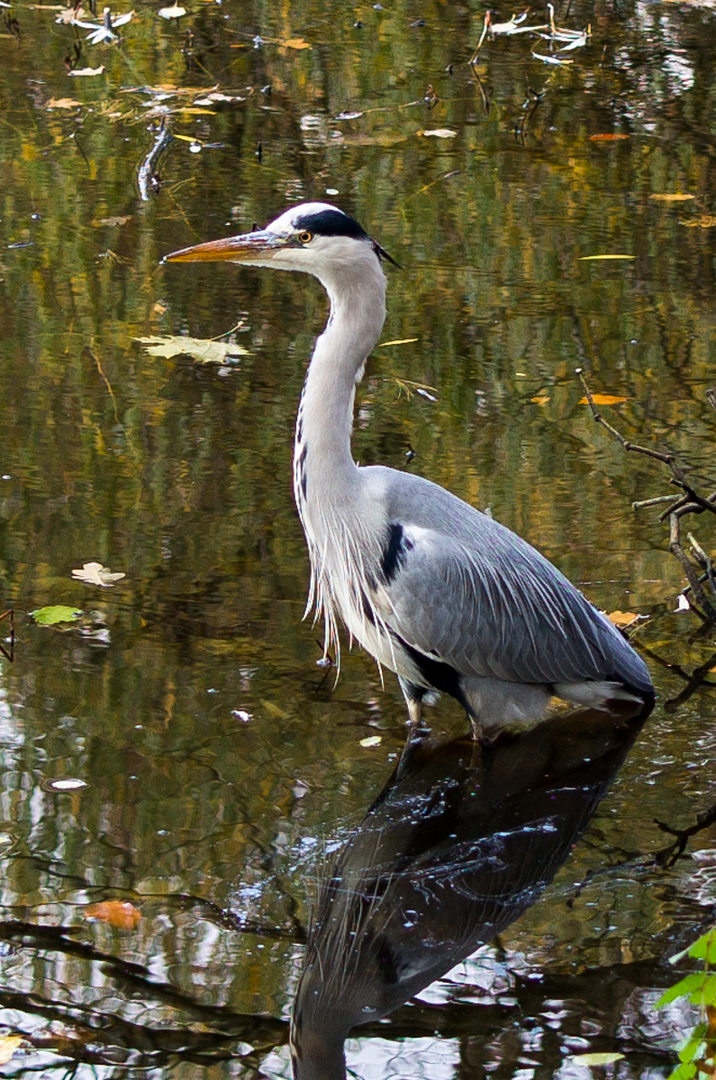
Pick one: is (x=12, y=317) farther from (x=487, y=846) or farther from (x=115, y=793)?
(x=487, y=846)

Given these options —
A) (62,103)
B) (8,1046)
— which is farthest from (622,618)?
(62,103)

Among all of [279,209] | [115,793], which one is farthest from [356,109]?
[115,793]

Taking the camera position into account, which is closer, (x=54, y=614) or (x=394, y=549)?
(x=394, y=549)

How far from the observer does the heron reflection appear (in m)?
3.40

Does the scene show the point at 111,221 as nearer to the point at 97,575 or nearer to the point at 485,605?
the point at 97,575

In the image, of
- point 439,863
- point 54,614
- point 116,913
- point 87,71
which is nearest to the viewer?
point 116,913

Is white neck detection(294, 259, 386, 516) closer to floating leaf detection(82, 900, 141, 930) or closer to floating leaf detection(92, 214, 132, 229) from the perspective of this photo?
floating leaf detection(82, 900, 141, 930)

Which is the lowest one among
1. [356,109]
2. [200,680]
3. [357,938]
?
[357,938]

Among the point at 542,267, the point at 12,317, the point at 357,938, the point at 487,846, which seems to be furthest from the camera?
the point at 542,267

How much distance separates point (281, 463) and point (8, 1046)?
2.89 metres

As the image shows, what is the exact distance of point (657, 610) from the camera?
4910 mm

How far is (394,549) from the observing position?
4.21 metres

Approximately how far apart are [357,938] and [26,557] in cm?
197

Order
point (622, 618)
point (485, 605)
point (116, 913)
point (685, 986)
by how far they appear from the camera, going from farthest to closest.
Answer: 1. point (622, 618)
2. point (485, 605)
3. point (116, 913)
4. point (685, 986)
